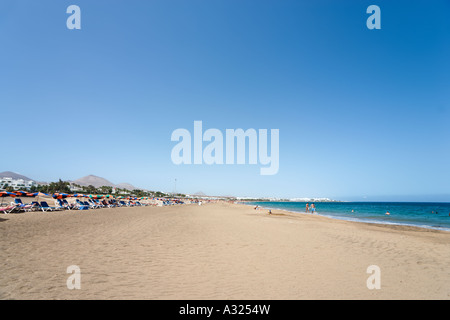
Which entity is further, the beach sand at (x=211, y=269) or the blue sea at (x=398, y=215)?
the blue sea at (x=398, y=215)

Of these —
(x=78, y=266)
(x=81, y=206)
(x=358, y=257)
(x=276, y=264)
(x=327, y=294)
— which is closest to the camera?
(x=327, y=294)

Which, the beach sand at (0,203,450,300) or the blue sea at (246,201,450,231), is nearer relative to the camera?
the beach sand at (0,203,450,300)

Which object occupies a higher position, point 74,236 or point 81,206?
point 74,236

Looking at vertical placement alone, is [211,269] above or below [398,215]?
above

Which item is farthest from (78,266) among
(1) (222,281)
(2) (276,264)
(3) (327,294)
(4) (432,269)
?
(4) (432,269)

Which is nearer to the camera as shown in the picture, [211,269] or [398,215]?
[211,269]

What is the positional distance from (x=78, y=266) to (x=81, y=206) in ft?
89.5

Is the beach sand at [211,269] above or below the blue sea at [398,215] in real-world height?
above

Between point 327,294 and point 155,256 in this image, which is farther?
point 155,256

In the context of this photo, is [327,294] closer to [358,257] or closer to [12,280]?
[358,257]

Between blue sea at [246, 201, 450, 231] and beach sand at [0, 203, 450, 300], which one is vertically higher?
beach sand at [0, 203, 450, 300]
